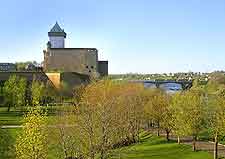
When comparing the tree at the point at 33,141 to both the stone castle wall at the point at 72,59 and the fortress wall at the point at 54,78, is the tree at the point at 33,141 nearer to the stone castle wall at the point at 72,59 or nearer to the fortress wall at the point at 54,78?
the fortress wall at the point at 54,78

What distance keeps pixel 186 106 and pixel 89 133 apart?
1182 cm

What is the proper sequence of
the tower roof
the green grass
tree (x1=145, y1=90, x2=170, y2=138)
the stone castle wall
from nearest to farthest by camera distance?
the green grass < tree (x1=145, y1=90, x2=170, y2=138) < the stone castle wall < the tower roof

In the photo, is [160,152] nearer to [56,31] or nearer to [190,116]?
[190,116]

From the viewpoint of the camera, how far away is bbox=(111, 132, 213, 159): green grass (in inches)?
1249

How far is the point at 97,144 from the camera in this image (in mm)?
25312

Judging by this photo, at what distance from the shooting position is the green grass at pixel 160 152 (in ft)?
104

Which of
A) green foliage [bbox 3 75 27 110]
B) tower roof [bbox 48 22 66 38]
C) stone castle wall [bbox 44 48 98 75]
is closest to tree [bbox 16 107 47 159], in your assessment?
green foliage [bbox 3 75 27 110]

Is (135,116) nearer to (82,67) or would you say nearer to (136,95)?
(136,95)

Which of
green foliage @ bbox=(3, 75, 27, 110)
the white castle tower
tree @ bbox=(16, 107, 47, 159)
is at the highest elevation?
the white castle tower

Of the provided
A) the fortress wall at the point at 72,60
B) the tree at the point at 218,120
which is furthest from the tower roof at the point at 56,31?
the tree at the point at 218,120

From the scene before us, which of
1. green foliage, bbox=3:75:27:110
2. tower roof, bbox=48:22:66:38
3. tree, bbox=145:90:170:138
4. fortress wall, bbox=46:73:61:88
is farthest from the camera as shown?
tower roof, bbox=48:22:66:38

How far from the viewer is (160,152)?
112 ft

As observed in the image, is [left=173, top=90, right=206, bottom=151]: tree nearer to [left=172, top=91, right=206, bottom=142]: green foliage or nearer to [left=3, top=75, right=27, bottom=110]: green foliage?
[left=172, top=91, right=206, bottom=142]: green foliage

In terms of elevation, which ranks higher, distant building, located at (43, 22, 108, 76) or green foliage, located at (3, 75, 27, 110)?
distant building, located at (43, 22, 108, 76)
